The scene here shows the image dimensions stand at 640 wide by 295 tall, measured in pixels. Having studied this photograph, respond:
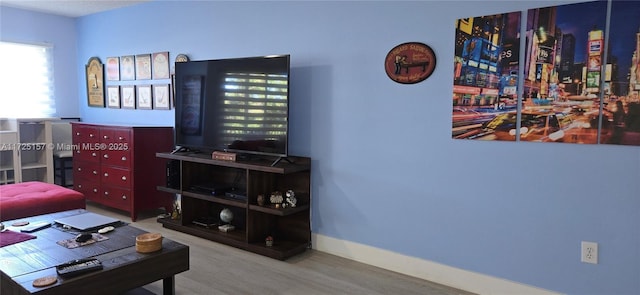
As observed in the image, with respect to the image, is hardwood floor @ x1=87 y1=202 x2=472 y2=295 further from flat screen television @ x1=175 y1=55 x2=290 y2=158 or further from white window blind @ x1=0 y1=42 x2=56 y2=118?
white window blind @ x1=0 y1=42 x2=56 y2=118

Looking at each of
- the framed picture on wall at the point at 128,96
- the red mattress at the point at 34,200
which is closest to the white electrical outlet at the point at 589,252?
the red mattress at the point at 34,200

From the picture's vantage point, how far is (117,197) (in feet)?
13.5

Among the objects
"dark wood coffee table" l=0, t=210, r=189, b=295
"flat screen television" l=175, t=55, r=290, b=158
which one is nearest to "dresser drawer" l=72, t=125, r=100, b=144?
"flat screen television" l=175, t=55, r=290, b=158

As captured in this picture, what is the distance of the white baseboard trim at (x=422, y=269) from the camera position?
2459 mm

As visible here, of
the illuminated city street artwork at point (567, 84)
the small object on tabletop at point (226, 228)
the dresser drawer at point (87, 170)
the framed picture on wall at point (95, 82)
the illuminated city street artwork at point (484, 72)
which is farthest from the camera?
the framed picture on wall at point (95, 82)

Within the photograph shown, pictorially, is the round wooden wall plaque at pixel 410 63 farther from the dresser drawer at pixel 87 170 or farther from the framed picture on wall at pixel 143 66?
the dresser drawer at pixel 87 170

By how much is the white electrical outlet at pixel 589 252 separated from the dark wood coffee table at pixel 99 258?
210 cm

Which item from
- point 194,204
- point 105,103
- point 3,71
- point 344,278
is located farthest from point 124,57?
point 344,278

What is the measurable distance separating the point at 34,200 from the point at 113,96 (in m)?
2.06

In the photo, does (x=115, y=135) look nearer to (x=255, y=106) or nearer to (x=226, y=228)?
(x=226, y=228)

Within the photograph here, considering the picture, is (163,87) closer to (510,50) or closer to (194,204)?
(194,204)

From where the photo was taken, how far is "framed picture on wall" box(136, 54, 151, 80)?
14.5 feet

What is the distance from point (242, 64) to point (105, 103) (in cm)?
262

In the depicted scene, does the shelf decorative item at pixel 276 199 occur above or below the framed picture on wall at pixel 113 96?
below
